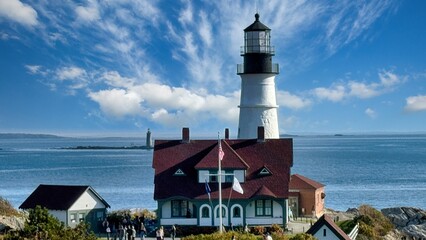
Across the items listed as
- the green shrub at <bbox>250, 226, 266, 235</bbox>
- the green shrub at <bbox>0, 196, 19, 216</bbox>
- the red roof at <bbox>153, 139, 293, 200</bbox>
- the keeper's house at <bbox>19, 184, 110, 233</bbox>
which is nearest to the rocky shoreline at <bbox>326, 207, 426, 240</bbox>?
the red roof at <bbox>153, 139, 293, 200</bbox>

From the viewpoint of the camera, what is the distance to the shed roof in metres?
43.4

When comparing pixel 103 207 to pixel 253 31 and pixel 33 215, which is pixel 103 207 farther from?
pixel 253 31

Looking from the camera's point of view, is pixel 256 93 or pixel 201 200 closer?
pixel 201 200

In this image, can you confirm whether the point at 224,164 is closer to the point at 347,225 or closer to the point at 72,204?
the point at 347,225

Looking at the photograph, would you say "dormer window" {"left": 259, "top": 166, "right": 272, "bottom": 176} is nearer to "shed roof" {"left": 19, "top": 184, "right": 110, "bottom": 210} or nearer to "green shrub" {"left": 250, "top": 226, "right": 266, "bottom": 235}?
"green shrub" {"left": 250, "top": 226, "right": 266, "bottom": 235}

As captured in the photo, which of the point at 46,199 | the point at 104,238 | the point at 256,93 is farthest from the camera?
the point at 256,93

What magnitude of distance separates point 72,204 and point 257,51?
1627cm

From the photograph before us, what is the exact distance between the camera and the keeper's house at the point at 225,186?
144 ft

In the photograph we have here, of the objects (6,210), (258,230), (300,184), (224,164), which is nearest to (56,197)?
(6,210)

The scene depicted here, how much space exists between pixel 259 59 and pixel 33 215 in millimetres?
21440

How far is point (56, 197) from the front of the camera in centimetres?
4409

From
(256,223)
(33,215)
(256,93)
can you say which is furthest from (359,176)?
(33,215)

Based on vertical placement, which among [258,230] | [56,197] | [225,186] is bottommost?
[258,230]

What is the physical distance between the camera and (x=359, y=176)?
11444 cm
